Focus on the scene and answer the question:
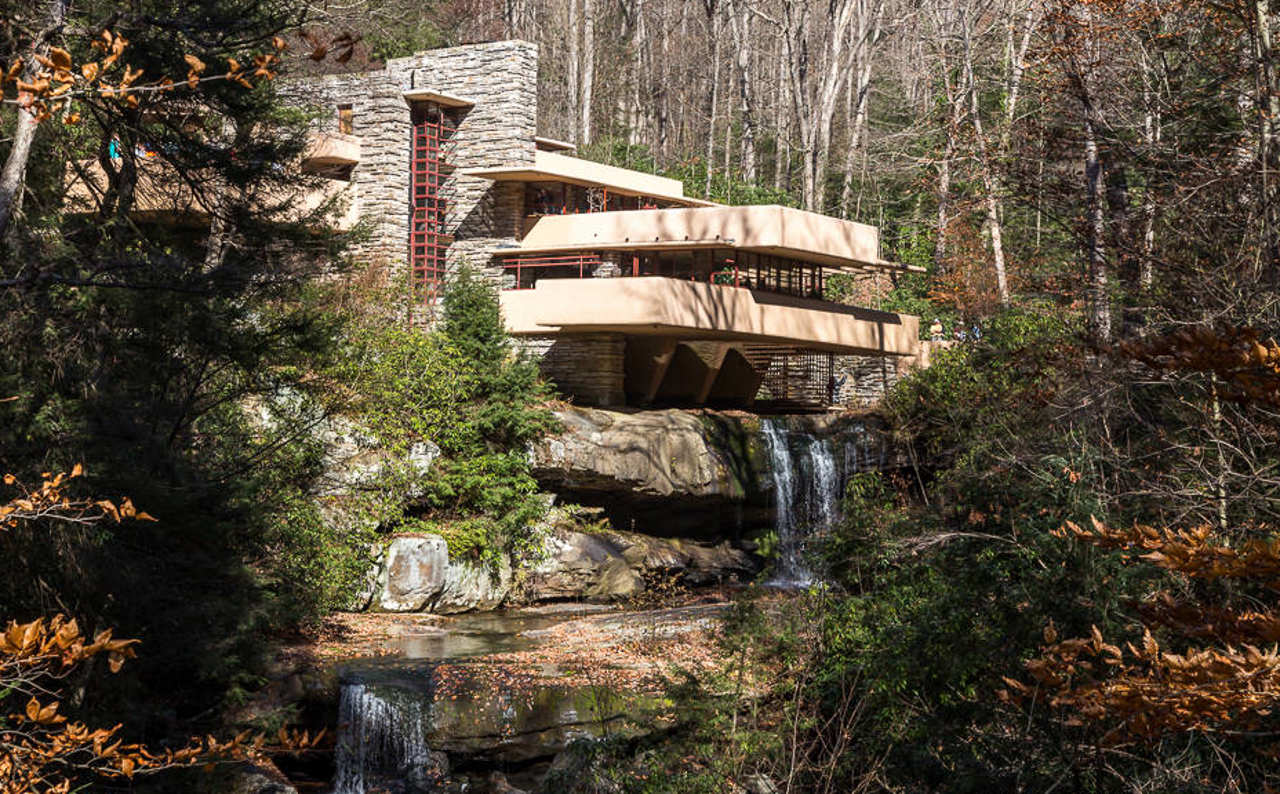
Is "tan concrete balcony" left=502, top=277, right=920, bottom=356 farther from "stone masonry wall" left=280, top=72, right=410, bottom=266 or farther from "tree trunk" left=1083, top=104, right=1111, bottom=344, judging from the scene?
"tree trunk" left=1083, top=104, right=1111, bottom=344

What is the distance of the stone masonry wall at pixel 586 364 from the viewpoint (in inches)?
979

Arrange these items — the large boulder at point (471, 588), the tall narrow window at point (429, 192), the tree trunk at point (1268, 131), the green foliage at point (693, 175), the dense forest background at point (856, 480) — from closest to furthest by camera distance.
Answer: the dense forest background at point (856, 480) < the tree trunk at point (1268, 131) < the large boulder at point (471, 588) < the tall narrow window at point (429, 192) < the green foliage at point (693, 175)

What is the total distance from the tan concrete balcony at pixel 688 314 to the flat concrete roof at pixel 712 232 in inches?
42.7

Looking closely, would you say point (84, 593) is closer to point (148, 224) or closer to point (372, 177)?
point (148, 224)

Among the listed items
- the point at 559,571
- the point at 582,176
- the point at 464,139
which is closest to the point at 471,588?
the point at 559,571

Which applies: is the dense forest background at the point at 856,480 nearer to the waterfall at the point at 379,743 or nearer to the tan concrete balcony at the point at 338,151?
the waterfall at the point at 379,743

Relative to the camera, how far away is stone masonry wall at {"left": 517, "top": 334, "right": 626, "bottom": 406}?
24875 millimetres


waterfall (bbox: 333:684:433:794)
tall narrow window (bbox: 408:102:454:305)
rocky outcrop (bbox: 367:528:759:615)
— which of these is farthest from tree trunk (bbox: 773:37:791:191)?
waterfall (bbox: 333:684:433:794)

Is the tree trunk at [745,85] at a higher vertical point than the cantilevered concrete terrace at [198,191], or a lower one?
higher

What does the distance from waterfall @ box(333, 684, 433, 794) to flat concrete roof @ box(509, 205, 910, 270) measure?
1345cm

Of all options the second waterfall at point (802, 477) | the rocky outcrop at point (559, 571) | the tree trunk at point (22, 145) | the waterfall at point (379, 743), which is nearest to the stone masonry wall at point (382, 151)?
the rocky outcrop at point (559, 571)

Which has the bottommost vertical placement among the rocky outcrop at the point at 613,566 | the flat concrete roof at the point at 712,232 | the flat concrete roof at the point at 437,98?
the rocky outcrop at the point at 613,566

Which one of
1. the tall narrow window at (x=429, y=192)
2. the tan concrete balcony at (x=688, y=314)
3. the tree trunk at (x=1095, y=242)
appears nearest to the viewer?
the tree trunk at (x=1095, y=242)

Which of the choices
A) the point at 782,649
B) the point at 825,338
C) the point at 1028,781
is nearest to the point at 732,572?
the point at 825,338
